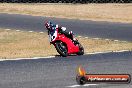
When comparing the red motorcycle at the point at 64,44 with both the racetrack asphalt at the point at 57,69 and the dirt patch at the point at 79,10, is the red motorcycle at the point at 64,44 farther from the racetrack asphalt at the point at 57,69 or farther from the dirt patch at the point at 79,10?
the dirt patch at the point at 79,10

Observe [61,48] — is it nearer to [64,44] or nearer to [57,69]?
[64,44]

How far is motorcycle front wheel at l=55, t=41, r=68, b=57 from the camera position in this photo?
18.5 meters

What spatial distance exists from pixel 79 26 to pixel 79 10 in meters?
7.82

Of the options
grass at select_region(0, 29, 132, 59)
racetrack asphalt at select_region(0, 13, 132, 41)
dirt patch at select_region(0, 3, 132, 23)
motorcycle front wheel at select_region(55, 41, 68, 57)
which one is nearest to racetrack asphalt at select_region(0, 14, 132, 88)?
motorcycle front wheel at select_region(55, 41, 68, 57)

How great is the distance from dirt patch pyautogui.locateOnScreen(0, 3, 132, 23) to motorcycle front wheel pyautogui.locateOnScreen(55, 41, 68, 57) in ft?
49.9

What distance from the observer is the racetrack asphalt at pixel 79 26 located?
27562 mm

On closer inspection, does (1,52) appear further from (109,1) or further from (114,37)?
(109,1)

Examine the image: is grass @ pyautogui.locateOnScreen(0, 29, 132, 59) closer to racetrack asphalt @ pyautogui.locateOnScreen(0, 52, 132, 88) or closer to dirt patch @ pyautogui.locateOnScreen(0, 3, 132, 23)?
racetrack asphalt @ pyautogui.locateOnScreen(0, 52, 132, 88)

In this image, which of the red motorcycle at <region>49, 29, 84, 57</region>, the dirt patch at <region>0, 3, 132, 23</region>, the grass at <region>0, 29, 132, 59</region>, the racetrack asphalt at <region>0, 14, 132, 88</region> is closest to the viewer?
the racetrack asphalt at <region>0, 14, 132, 88</region>

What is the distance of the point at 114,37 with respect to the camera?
26.3 metres

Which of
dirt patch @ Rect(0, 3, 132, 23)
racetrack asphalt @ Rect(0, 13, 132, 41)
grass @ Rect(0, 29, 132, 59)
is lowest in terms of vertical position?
dirt patch @ Rect(0, 3, 132, 23)

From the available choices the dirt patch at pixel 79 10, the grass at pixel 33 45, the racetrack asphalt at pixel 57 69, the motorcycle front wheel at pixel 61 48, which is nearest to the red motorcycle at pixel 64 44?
the motorcycle front wheel at pixel 61 48

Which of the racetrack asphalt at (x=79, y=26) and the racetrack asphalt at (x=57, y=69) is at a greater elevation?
the racetrack asphalt at (x=57, y=69)

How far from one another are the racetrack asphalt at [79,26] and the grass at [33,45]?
199 cm
